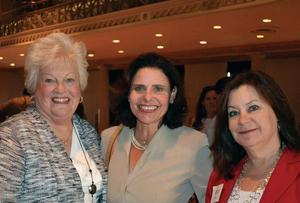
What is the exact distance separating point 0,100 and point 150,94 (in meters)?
19.9

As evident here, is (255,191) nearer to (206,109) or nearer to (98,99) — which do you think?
(206,109)

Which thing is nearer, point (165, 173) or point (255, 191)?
point (255, 191)

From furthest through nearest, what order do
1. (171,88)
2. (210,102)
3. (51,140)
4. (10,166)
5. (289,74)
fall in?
1. (289,74)
2. (210,102)
3. (171,88)
4. (51,140)
5. (10,166)

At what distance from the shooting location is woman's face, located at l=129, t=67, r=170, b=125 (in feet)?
8.55

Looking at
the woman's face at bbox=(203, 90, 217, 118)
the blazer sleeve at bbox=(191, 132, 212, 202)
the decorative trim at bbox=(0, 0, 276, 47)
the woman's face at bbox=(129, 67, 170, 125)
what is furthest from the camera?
the decorative trim at bbox=(0, 0, 276, 47)

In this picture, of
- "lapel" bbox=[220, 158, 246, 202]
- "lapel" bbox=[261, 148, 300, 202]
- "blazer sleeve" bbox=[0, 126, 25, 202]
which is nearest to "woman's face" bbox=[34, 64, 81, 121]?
"blazer sleeve" bbox=[0, 126, 25, 202]

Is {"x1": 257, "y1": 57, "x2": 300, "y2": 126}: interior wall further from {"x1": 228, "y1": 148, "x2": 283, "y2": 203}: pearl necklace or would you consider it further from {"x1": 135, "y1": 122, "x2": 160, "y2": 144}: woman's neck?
{"x1": 228, "y1": 148, "x2": 283, "y2": 203}: pearl necklace

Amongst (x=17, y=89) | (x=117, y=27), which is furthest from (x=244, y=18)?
(x=17, y=89)

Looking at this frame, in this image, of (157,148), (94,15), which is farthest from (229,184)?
(94,15)

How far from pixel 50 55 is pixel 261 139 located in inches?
40.9

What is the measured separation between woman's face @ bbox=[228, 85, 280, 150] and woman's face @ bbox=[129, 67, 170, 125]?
1.73 feet

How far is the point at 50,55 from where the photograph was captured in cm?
227

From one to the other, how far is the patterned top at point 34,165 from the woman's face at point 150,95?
531 millimetres

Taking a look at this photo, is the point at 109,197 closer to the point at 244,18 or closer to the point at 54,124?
the point at 54,124
